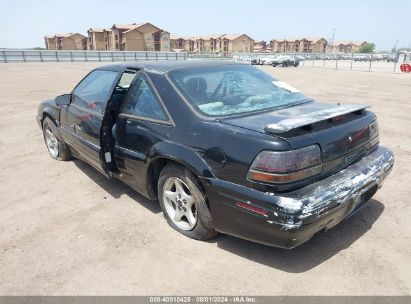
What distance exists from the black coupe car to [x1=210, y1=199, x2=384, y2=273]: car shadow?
0.97 feet

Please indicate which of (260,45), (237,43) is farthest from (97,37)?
(260,45)

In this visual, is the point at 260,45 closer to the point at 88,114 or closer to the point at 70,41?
the point at 70,41

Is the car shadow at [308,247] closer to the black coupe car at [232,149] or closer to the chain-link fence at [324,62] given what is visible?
the black coupe car at [232,149]

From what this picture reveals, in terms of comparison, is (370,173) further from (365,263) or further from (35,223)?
(35,223)

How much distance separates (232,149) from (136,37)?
236 feet

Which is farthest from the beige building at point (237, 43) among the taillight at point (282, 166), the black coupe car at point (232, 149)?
the taillight at point (282, 166)

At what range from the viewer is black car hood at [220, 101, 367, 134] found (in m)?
2.47

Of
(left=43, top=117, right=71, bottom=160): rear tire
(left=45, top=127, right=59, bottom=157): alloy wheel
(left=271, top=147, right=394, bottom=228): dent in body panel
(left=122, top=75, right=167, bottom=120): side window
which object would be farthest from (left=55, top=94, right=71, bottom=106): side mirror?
(left=271, top=147, right=394, bottom=228): dent in body panel

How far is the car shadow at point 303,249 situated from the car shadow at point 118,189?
3.48 feet

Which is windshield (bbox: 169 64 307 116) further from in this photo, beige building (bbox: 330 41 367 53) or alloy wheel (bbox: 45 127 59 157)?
beige building (bbox: 330 41 367 53)

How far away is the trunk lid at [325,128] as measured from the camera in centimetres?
250

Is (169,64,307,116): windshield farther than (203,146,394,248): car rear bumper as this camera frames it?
Yes

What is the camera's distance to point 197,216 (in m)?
3.07

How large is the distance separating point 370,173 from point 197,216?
5.22ft
